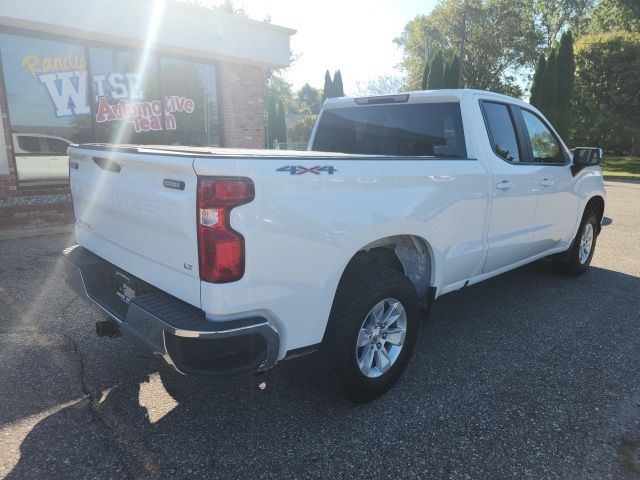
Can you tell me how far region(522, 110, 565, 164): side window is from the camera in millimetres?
4418

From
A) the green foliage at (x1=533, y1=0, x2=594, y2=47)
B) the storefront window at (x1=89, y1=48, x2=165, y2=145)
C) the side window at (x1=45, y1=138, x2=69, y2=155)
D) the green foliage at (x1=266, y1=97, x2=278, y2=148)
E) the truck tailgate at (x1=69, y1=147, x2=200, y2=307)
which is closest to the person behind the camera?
the truck tailgate at (x1=69, y1=147, x2=200, y2=307)

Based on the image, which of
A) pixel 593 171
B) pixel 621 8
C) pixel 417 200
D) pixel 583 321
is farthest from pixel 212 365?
pixel 621 8

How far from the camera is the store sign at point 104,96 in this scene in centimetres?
830

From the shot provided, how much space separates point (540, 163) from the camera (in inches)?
172

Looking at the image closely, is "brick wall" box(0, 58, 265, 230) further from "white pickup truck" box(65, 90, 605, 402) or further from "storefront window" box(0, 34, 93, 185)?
"white pickup truck" box(65, 90, 605, 402)

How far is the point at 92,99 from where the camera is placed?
8773 millimetres

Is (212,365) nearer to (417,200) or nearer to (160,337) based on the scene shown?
(160,337)

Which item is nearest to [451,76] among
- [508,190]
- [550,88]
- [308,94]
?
[550,88]

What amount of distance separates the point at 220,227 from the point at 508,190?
264 cm

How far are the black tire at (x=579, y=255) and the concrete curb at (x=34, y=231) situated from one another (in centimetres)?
747

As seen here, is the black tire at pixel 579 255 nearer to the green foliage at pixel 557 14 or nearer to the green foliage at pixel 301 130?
the green foliage at pixel 301 130

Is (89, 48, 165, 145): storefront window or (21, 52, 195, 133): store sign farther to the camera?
(89, 48, 165, 145): storefront window

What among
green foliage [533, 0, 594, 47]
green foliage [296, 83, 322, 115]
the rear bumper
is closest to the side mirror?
the rear bumper

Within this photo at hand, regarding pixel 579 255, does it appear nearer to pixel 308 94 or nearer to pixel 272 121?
pixel 272 121
